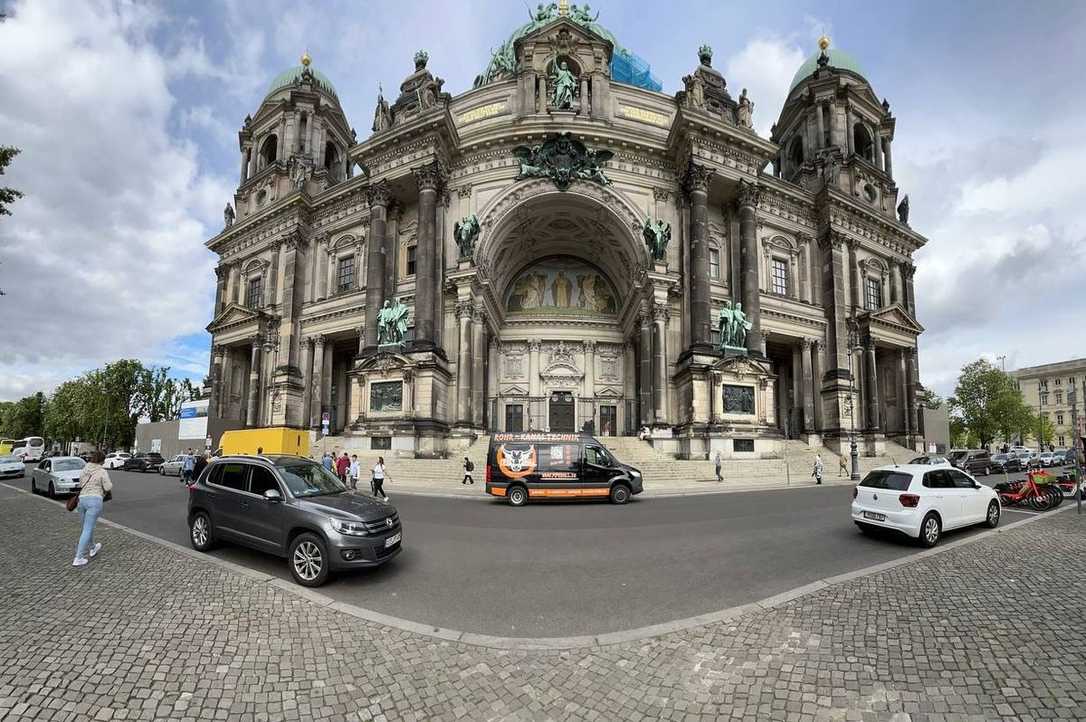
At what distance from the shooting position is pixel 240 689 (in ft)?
11.5

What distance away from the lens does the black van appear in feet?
47.1

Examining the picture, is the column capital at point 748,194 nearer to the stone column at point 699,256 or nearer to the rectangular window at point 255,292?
the stone column at point 699,256

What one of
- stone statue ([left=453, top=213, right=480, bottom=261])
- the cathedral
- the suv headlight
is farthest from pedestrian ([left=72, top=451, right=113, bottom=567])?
stone statue ([left=453, top=213, right=480, bottom=261])

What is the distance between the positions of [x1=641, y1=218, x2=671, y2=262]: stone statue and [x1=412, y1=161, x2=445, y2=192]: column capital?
494 inches

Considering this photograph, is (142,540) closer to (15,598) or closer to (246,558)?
(246,558)

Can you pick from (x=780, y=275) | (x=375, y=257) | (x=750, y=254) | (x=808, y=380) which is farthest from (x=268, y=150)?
(x=808, y=380)

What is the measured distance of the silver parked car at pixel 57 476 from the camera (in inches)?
625

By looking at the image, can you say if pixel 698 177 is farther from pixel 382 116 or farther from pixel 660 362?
pixel 382 116

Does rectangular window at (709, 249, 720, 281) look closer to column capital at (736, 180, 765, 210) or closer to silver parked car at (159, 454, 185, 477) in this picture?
column capital at (736, 180, 765, 210)

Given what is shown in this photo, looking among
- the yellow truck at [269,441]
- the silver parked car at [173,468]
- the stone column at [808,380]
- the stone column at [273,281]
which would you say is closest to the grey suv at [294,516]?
the yellow truck at [269,441]

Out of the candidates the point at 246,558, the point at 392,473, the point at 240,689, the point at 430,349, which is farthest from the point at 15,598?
the point at 430,349

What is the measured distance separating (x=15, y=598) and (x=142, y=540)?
337 centimetres

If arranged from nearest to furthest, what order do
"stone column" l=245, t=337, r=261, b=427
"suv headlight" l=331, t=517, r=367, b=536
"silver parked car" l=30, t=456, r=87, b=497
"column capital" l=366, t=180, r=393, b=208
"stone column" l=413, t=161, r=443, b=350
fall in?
1. "suv headlight" l=331, t=517, r=367, b=536
2. "silver parked car" l=30, t=456, r=87, b=497
3. "stone column" l=413, t=161, r=443, b=350
4. "column capital" l=366, t=180, r=393, b=208
5. "stone column" l=245, t=337, r=261, b=427

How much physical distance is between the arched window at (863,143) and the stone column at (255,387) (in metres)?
48.7
